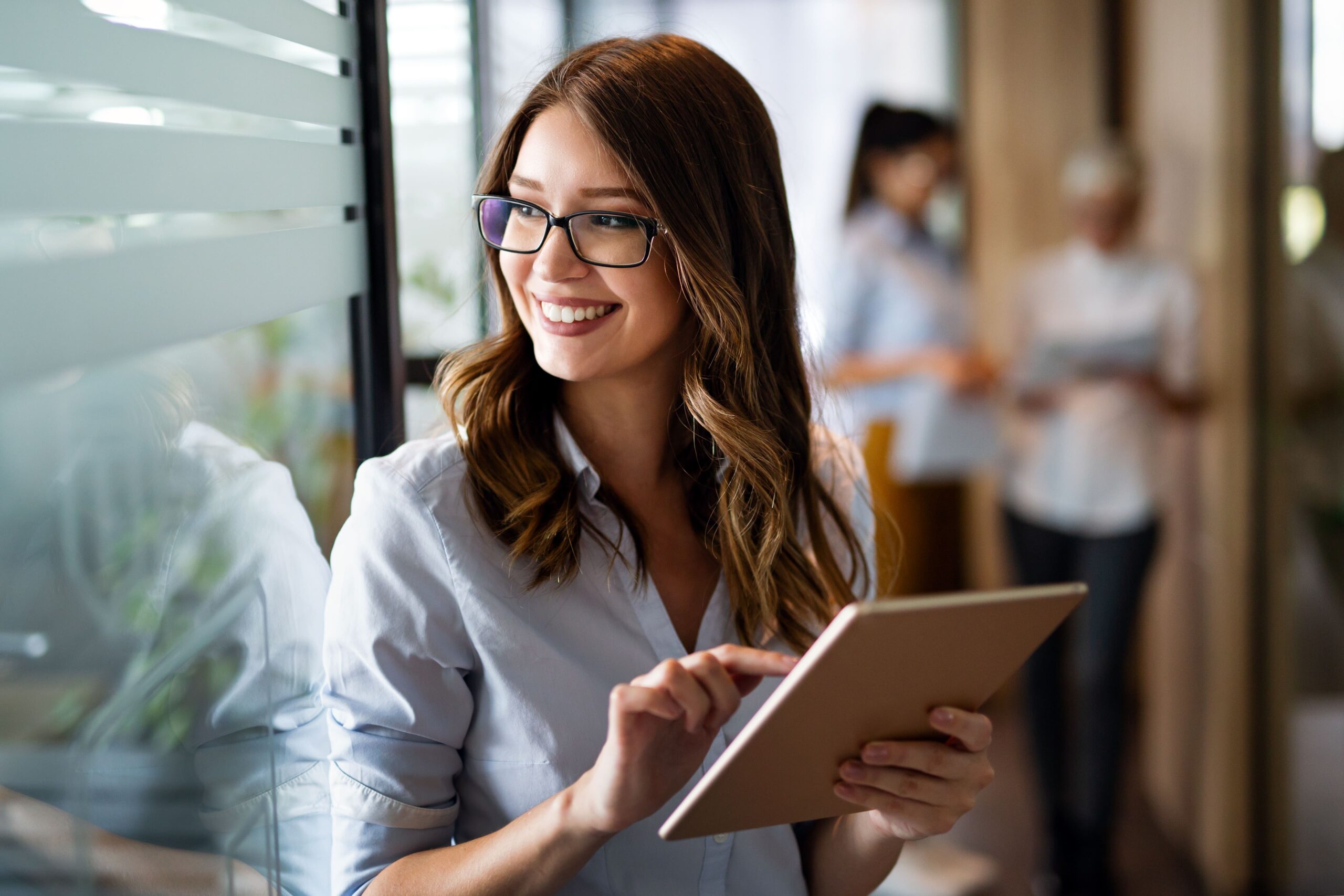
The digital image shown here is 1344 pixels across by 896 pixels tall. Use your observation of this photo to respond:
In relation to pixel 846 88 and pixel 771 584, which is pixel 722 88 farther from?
pixel 846 88

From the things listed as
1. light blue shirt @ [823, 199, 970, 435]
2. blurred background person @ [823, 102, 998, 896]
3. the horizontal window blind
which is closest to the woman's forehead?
the horizontal window blind

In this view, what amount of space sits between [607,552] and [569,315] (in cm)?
25

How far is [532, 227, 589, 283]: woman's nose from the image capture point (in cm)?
106

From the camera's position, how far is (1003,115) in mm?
3943

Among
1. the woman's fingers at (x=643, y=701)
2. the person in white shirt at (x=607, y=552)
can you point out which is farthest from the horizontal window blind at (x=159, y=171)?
the woman's fingers at (x=643, y=701)

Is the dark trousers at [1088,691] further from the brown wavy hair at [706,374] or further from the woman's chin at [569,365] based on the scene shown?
the woman's chin at [569,365]

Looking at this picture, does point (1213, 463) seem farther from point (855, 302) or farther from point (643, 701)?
point (643, 701)

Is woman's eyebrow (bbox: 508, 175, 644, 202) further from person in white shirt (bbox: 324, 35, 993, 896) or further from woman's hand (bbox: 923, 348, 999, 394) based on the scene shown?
woman's hand (bbox: 923, 348, 999, 394)

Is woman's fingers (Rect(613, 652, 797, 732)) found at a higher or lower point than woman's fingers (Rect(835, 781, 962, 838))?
higher

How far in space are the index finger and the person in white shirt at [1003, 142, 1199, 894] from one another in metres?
2.16

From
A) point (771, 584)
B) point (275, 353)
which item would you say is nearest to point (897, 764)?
point (771, 584)

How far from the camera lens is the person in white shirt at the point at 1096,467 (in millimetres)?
2787

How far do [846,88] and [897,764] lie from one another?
14.7ft

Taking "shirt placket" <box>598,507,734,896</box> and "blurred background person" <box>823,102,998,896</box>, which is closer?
Result: "shirt placket" <box>598,507,734,896</box>
